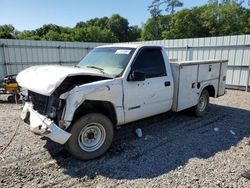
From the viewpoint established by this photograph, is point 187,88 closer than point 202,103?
Yes

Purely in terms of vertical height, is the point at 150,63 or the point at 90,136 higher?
the point at 150,63

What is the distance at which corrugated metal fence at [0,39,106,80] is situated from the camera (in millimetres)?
12010

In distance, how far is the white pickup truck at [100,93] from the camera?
12.1 feet

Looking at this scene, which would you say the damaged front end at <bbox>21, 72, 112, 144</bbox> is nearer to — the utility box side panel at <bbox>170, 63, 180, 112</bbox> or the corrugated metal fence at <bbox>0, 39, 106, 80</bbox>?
the utility box side panel at <bbox>170, 63, 180, 112</bbox>

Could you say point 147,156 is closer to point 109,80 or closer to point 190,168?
point 190,168

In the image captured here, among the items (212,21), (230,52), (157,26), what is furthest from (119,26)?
(230,52)

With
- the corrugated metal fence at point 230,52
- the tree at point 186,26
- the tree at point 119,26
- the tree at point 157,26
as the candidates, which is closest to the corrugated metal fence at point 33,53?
the corrugated metal fence at point 230,52

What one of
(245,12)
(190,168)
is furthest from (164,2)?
(190,168)

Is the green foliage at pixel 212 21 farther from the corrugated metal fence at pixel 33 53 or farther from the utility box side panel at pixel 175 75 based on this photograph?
the utility box side panel at pixel 175 75

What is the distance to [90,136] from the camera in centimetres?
410

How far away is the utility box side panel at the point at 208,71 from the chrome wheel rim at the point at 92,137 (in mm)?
3522

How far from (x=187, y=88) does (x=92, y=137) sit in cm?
299

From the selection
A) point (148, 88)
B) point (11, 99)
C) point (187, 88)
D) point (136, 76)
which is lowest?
point (11, 99)

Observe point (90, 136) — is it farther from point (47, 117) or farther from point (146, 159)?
point (146, 159)
